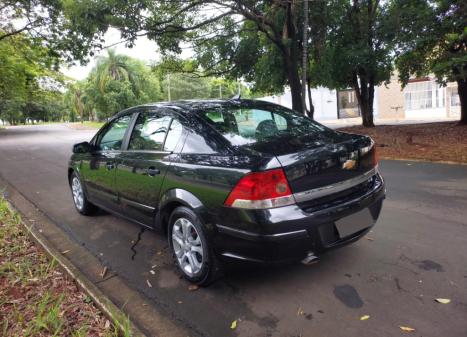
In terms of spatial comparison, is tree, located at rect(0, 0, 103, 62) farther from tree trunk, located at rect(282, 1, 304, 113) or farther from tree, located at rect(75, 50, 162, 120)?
tree, located at rect(75, 50, 162, 120)

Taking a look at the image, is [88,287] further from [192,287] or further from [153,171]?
[153,171]

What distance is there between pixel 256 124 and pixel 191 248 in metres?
1.30

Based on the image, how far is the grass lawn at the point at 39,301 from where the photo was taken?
2.66 meters

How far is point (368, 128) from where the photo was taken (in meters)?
16.7

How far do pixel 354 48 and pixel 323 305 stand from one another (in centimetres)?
1366

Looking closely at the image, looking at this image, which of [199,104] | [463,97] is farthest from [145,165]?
[463,97]

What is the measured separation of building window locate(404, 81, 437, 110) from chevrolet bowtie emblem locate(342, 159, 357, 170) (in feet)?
98.2

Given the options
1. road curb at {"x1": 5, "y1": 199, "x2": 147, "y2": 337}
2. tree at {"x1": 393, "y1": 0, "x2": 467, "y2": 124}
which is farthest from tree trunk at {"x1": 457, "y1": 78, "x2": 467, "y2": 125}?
road curb at {"x1": 5, "y1": 199, "x2": 147, "y2": 337}

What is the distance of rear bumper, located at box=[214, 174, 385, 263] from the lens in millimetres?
2635

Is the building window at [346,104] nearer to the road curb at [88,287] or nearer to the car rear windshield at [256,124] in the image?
the car rear windshield at [256,124]

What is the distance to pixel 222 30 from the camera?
14633 millimetres

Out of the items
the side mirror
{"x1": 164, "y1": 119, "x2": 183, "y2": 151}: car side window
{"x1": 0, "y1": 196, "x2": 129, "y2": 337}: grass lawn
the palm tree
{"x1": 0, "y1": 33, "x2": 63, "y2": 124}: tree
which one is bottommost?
{"x1": 0, "y1": 196, "x2": 129, "y2": 337}: grass lawn

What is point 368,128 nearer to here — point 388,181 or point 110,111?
point 388,181

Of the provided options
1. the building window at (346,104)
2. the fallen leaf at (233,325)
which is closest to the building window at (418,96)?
the building window at (346,104)
